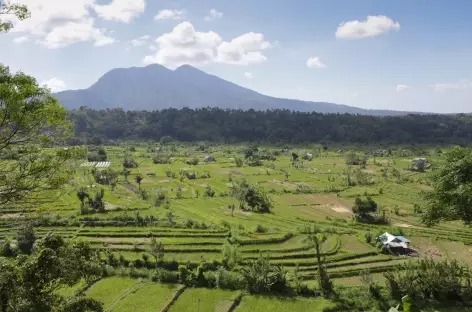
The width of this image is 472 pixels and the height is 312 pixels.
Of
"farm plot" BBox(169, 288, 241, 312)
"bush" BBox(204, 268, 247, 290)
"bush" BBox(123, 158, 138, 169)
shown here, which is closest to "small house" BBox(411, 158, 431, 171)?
"bush" BBox(123, 158, 138, 169)

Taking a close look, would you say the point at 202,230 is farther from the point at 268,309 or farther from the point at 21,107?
the point at 21,107

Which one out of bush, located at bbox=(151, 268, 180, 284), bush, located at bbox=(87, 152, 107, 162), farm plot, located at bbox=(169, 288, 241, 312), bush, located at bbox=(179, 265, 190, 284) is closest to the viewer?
farm plot, located at bbox=(169, 288, 241, 312)

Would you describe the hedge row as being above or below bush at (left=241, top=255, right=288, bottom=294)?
below

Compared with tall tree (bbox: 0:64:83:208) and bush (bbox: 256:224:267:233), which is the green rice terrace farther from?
tall tree (bbox: 0:64:83:208)

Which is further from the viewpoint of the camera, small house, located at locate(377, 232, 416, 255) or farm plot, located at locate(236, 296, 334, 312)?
small house, located at locate(377, 232, 416, 255)

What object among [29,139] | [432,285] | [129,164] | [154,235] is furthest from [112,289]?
[129,164]

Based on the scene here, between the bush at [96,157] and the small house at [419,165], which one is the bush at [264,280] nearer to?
the small house at [419,165]

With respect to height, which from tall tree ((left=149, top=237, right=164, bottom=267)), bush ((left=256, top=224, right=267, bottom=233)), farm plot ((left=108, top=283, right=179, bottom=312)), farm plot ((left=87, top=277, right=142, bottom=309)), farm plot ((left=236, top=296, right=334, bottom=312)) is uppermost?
tall tree ((left=149, top=237, right=164, bottom=267))
